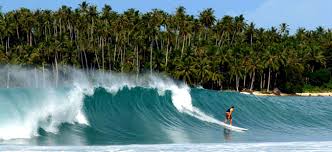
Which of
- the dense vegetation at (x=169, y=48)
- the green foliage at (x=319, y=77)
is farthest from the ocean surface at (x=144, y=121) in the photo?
the green foliage at (x=319, y=77)

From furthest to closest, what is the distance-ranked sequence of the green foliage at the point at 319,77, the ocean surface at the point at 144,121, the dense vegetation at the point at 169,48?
the green foliage at the point at 319,77
the dense vegetation at the point at 169,48
the ocean surface at the point at 144,121

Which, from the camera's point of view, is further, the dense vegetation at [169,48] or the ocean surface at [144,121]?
the dense vegetation at [169,48]

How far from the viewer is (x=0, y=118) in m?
20.6

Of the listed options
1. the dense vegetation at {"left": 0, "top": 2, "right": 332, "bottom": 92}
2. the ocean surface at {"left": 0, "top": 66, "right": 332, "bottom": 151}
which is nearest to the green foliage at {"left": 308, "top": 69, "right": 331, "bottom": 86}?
the dense vegetation at {"left": 0, "top": 2, "right": 332, "bottom": 92}

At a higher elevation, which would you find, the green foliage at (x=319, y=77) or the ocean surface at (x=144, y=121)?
the green foliage at (x=319, y=77)

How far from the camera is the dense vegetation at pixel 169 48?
8775 centimetres

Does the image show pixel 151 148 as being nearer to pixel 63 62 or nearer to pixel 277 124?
pixel 277 124

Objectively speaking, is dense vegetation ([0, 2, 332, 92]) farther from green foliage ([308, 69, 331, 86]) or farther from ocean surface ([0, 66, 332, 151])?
ocean surface ([0, 66, 332, 151])

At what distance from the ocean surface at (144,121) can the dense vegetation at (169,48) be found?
48221 millimetres

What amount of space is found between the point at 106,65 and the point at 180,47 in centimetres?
1342

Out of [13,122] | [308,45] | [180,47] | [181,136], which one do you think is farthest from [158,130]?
[308,45]

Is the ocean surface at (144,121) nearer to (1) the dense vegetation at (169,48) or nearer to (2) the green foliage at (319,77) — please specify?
(1) the dense vegetation at (169,48)

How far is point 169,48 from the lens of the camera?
98562mm

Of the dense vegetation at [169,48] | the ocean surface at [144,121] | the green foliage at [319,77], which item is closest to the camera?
the ocean surface at [144,121]
